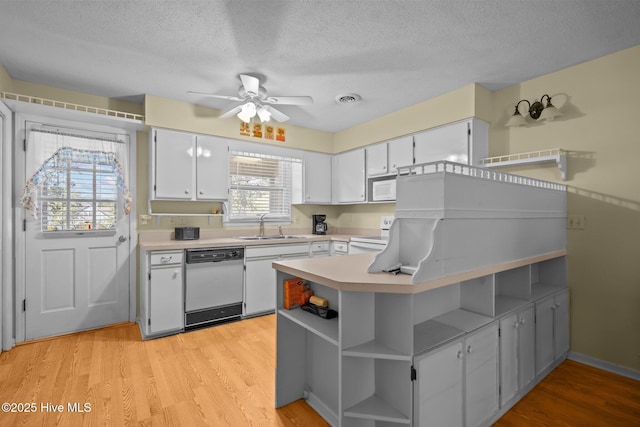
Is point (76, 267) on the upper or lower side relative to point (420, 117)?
lower

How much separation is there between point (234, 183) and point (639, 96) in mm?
3992

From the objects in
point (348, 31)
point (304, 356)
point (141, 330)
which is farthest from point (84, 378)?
→ point (348, 31)

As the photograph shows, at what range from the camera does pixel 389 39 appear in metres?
2.25

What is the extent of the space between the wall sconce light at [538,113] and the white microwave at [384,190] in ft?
4.45

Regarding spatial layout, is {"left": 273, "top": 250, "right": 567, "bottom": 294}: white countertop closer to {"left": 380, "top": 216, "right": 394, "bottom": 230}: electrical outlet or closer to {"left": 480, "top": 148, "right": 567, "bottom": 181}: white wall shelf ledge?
{"left": 480, "top": 148, "right": 567, "bottom": 181}: white wall shelf ledge

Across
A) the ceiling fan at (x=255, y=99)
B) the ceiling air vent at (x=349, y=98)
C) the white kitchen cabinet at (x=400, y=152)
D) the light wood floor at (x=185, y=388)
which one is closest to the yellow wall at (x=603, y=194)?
the light wood floor at (x=185, y=388)

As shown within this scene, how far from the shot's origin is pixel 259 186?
4227mm

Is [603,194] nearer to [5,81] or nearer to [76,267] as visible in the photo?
[76,267]

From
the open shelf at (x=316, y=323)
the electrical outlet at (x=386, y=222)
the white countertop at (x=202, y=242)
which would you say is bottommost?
the open shelf at (x=316, y=323)

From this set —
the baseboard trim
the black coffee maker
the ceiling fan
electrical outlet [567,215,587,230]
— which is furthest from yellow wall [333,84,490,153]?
the baseboard trim

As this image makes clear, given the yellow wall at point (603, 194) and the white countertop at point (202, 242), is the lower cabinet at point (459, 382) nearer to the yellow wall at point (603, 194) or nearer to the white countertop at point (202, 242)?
the yellow wall at point (603, 194)

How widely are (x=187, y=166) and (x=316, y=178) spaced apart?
184cm

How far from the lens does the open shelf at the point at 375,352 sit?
1.40 m

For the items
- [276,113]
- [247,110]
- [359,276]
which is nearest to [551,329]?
[359,276]
